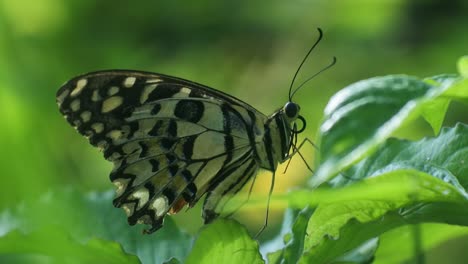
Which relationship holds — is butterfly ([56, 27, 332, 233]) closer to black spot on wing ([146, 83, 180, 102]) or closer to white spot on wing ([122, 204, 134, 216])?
black spot on wing ([146, 83, 180, 102])

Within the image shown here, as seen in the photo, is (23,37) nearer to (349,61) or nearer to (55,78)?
(55,78)

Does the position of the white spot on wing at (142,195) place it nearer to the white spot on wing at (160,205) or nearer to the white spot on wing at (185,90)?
the white spot on wing at (160,205)

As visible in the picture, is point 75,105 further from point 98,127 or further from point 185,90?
point 185,90

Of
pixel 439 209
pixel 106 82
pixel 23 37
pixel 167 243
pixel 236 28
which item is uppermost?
pixel 23 37

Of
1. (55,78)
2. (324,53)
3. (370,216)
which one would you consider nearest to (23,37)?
(55,78)

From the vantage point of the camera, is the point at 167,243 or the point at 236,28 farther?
the point at 236,28

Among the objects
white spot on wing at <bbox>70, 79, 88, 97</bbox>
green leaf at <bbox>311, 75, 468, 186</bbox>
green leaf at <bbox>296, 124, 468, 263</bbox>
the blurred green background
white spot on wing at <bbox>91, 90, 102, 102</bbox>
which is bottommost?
green leaf at <bbox>296, 124, 468, 263</bbox>

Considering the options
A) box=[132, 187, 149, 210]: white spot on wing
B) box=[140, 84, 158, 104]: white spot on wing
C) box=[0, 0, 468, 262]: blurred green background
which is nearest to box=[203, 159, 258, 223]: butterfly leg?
box=[132, 187, 149, 210]: white spot on wing
